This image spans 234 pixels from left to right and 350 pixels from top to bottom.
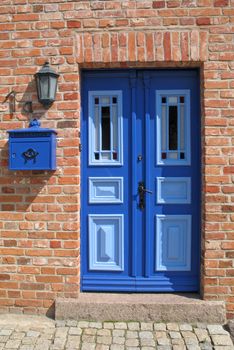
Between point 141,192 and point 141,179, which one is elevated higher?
point 141,179

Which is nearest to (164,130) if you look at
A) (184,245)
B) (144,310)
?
(184,245)

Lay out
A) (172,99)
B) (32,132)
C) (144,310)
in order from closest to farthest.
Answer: (32,132) < (144,310) < (172,99)

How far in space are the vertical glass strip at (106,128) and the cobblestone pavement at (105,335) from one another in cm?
176

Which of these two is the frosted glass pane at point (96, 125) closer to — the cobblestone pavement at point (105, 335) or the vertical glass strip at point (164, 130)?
the vertical glass strip at point (164, 130)

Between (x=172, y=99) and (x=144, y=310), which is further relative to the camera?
(x=172, y=99)

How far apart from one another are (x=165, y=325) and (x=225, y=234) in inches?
41.0

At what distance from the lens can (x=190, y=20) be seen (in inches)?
142

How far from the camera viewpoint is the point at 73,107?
12.1 ft

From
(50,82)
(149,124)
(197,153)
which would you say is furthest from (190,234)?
(50,82)

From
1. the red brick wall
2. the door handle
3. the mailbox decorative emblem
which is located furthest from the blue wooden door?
the mailbox decorative emblem

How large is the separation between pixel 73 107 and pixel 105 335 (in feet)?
7.05

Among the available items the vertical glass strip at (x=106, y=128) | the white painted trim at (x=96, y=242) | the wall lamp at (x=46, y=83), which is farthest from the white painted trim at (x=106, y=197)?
the wall lamp at (x=46, y=83)

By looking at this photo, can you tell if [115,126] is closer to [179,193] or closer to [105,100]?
[105,100]

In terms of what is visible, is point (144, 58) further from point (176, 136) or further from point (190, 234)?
point (190, 234)
